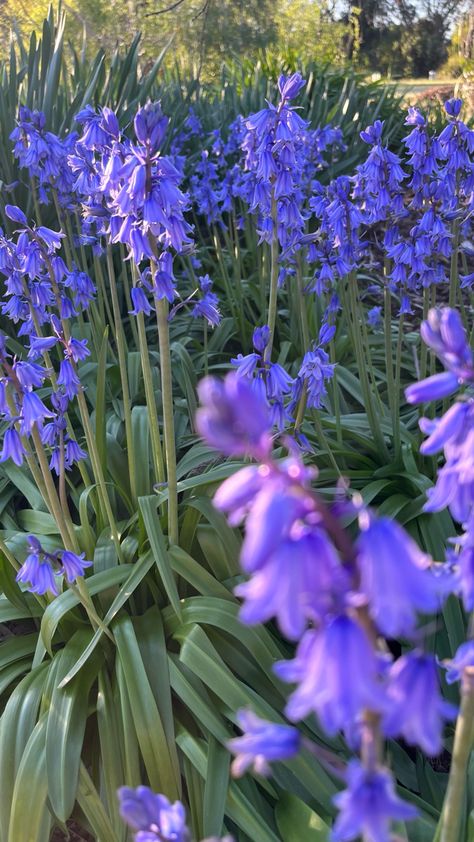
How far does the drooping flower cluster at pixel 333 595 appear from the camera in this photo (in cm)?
75

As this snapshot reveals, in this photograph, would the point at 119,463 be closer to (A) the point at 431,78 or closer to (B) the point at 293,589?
(B) the point at 293,589

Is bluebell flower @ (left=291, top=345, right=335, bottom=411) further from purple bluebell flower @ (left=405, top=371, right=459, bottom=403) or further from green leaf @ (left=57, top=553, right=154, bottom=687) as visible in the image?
purple bluebell flower @ (left=405, top=371, right=459, bottom=403)

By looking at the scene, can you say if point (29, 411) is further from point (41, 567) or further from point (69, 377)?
point (69, 377)

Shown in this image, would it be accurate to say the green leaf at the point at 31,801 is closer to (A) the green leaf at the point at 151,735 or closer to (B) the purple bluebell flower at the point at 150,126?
(A) the green leaf at the point at 151,735

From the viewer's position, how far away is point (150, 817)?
3.62 feet

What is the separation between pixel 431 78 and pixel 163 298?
35.3 m

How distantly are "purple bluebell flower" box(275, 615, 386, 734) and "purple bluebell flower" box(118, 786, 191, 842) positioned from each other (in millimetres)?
440

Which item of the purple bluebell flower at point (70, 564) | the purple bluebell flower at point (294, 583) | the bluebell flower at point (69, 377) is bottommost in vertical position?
the purple bluebell flower at point (70, 564)

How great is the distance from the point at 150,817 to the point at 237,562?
5.99 ft

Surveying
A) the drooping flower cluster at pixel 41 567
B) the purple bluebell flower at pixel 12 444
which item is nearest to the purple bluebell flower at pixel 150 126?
the purple bluebell flower at pixel 12 444

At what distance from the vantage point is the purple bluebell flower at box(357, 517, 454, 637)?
74 centimetres

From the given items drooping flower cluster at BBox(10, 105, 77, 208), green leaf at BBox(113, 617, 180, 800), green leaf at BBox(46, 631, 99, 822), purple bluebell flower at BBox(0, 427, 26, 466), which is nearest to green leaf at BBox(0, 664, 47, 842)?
green leaf at BBox(46, 631, 99, 822)

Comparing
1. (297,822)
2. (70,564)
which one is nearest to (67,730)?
(70,564)

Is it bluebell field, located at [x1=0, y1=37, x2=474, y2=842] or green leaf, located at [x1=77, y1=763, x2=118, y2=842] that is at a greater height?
bluebell field, located at [x1=0, y1=37, x2=474, y2=842]
